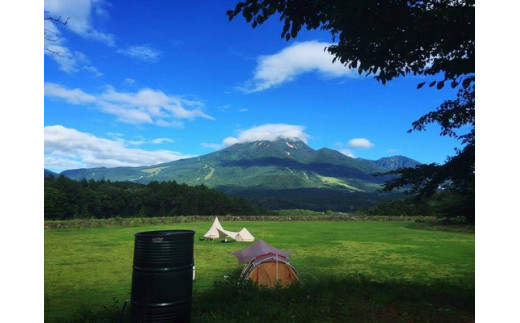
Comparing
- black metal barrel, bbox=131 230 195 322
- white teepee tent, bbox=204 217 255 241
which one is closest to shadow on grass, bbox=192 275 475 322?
black metal barrel, bbox=131 230 195 322

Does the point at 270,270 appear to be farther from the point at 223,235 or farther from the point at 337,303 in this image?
the point at 223,235

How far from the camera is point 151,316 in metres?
5.59

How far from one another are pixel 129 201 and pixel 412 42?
9014 cm

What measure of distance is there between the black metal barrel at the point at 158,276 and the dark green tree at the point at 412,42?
12.8 ft

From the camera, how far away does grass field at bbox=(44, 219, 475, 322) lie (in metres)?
7.76

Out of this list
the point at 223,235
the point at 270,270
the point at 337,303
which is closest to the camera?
the point at 337,303

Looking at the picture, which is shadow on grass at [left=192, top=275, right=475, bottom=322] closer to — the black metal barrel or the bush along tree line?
the black metal barrel

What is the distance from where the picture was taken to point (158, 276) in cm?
557

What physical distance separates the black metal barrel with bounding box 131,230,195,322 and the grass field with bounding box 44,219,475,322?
169 cm

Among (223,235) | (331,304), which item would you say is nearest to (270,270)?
(331,304)

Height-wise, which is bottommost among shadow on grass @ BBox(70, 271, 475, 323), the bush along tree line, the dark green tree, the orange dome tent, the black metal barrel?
the bush along tree line
